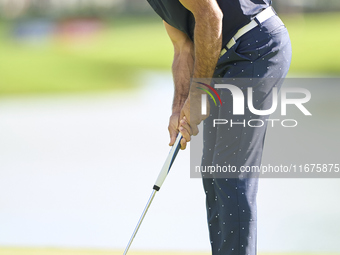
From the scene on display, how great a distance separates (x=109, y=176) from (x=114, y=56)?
12.8m

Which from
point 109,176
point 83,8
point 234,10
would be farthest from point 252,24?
point 83,8

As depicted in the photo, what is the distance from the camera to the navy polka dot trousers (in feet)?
6.59

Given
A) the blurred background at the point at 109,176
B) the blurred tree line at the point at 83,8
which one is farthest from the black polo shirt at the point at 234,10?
the blurred tree line at the point at 83,8

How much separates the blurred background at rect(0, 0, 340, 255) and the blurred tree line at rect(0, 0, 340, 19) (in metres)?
6.79

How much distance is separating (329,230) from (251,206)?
1268 mm

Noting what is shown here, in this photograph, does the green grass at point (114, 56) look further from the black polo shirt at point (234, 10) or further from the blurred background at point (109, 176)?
the black polo shirt at point (234, 10)

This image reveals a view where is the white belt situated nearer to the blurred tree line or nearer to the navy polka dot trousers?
the navy polka dot trousers

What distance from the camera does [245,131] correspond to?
6.64 ft

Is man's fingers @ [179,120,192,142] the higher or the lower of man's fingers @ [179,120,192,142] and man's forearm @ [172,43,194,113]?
the lower

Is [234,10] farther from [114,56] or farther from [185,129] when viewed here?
[114,56]

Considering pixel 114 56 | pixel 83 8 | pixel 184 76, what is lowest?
pixel 184 76

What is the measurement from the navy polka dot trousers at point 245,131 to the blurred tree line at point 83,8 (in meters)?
19.1

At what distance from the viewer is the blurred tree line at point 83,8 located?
20609 mm

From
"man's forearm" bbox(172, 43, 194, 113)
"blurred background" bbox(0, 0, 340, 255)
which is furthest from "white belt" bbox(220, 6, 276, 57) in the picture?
"blurred background" bbox(0, 0, 340, 255)
